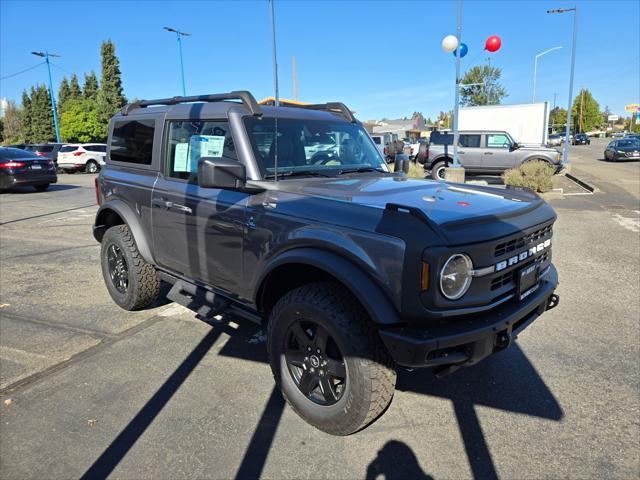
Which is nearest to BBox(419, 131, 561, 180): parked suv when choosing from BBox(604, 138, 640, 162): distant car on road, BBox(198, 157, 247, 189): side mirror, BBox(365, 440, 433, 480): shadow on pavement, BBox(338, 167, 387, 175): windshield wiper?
BBox(338, 167, 387, 175): windshield wiper

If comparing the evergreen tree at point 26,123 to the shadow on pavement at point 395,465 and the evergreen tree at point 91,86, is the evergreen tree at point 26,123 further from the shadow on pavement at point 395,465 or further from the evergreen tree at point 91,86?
the shadow on pavement at point 395,465

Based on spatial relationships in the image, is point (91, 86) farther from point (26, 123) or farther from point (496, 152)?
point (496, 152)

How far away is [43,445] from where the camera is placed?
9.06ft

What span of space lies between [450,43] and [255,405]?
14.6m

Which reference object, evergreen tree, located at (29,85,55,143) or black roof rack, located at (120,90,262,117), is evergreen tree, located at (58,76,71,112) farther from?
black roof rack, located at (120,90,262,117)

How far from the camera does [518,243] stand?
8.99 ft

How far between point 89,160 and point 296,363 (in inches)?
1094

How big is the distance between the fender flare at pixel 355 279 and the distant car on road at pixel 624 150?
33.9m

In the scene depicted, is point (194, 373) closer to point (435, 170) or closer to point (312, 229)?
point (312, 229)

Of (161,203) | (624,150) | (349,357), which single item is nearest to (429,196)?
(349,357)

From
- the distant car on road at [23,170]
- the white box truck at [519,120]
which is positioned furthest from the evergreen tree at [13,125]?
the white box truck at [519,120]

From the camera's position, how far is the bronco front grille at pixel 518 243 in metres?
2.59

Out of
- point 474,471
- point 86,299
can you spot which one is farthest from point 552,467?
point 86,299

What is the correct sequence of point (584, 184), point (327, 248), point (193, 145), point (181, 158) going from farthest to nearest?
point (584, 184) → point (181, 158) → point (193, 145) → point (327, 248)
